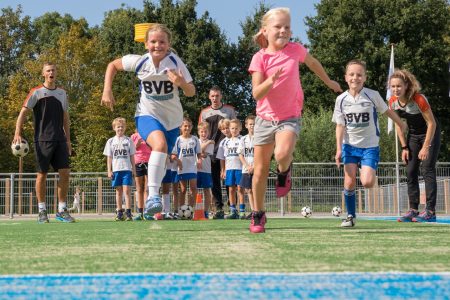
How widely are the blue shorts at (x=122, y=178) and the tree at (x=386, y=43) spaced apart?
1166 inches

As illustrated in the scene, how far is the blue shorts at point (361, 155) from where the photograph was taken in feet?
25.4

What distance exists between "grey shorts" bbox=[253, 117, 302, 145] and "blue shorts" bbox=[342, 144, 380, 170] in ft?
5.84

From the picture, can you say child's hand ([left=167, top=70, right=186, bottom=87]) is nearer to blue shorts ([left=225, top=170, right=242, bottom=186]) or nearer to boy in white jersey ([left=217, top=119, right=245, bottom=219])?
boy in white jersey ([left=217, top=119, right=245, bottom=219])

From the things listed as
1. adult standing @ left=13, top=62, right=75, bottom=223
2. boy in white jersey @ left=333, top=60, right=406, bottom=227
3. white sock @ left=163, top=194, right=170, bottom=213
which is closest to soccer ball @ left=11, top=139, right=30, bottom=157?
adult standing @ left=13, top=62, right=75, bottom=223

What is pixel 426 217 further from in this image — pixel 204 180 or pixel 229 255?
pixel 229 255

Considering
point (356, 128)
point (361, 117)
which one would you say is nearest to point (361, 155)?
point (356, 128)

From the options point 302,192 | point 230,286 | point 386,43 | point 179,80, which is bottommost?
point 230,286

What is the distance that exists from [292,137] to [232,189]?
24.8 feet

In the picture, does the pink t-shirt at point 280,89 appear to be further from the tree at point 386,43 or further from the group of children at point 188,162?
the tree at point 386,43

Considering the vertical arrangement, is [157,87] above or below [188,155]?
above

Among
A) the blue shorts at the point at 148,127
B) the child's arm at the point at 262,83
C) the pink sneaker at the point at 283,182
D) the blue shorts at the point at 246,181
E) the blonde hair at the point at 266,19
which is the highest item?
the blonde hair at the point at 266,19

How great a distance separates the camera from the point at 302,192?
65.7 ft

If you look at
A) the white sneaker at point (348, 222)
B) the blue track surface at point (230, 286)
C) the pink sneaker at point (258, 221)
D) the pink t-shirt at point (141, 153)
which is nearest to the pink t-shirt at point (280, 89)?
the pink sneaker at point (258, 221)

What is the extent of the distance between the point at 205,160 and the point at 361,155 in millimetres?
6087
